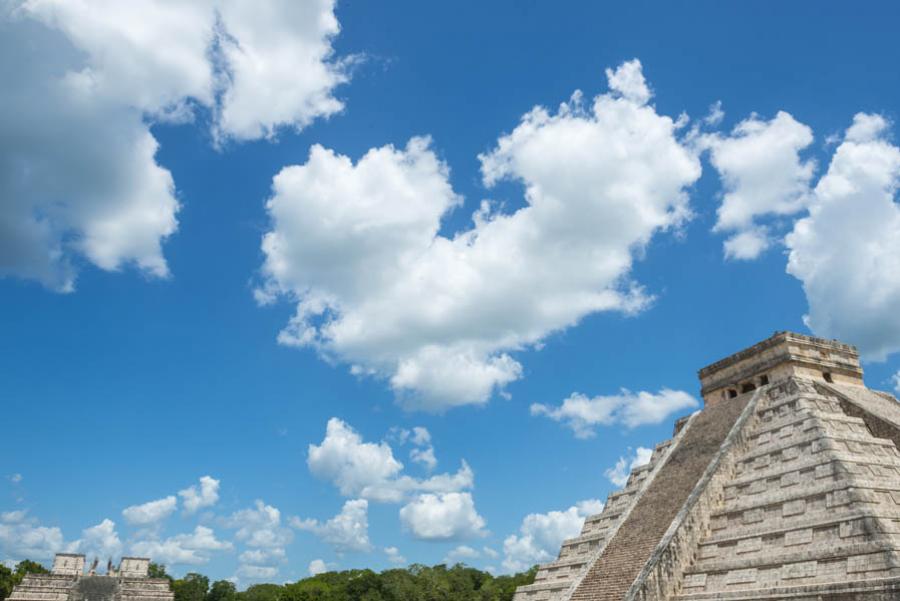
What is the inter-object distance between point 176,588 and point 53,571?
54.2 metres

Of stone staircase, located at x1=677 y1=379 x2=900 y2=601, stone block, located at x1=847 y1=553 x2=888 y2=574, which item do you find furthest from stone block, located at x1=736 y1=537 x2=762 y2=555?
stone block, located at x1=847 y1=553 x2=888 y2=574

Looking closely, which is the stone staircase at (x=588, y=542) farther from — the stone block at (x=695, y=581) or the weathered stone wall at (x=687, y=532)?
the stone block at (x=695, y=581)

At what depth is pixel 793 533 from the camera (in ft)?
47.6

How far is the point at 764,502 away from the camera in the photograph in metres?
16.1

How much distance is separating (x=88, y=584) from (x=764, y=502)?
830 inches

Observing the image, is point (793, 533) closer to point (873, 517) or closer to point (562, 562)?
point (873, 517)

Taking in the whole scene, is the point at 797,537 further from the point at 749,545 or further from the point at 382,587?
the point at 382,587

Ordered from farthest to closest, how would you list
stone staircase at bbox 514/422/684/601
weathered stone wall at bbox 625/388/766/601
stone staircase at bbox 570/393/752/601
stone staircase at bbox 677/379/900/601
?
stone staircase at bbox 514/422/684/601, stone staircase at bbox 570/393/752/601, weathered stone wall at bbox 625/388/766/601, stone staircase at bbox 677/379/900/601

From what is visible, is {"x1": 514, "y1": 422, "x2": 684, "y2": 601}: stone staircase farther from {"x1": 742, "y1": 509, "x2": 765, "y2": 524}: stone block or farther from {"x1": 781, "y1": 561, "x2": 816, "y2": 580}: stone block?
{"x1": 781, "y1": 561, "x2": 816, "y2": 580}: stone block

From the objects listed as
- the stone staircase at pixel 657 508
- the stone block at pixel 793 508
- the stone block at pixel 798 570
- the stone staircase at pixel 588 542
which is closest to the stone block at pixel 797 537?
the stone block at pixel 798 570

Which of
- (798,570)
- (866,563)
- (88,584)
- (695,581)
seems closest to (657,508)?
(695,581)

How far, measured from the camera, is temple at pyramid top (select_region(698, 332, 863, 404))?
72.4ft

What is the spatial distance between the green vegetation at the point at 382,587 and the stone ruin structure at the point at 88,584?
105 ft

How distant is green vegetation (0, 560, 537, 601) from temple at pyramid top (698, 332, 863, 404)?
34.9 m
